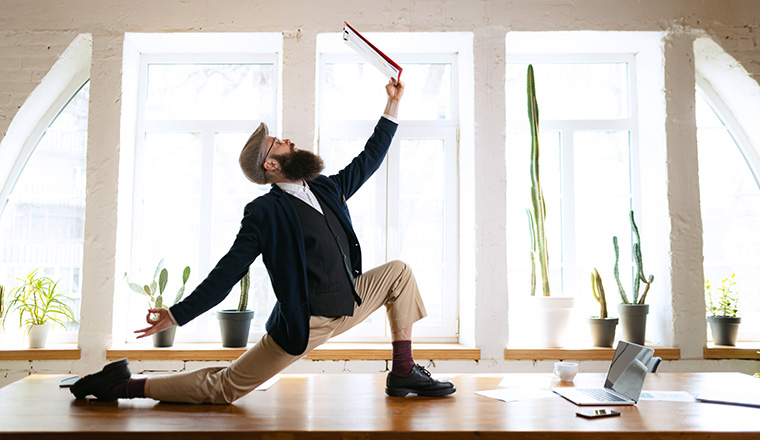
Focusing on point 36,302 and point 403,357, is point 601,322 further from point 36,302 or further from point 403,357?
point 36,302

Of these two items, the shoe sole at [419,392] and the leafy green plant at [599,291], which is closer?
the shoe sole at [419,392]

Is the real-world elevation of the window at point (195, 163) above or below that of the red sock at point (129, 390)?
above

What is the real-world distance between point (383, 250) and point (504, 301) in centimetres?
83

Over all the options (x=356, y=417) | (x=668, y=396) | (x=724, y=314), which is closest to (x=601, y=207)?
(x=724, y=314)

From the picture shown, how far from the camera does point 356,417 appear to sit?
195 cm

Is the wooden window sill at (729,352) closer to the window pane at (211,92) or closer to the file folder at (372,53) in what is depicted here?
the file folder at (372,53)

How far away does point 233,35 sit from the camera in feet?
11.5

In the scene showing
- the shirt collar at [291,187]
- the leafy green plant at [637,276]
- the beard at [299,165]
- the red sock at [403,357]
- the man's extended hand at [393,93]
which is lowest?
the red sock at [403,357]

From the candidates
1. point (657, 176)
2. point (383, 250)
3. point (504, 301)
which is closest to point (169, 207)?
point (383, 250)

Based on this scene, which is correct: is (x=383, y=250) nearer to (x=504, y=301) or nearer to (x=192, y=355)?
(x=504, y=301)

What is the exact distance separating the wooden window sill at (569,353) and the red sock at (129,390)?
1.99 m

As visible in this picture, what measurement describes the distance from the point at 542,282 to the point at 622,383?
1235mm

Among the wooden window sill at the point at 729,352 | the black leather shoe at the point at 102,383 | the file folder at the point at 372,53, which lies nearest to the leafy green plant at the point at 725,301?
the wooden window sill at the point at 729,352

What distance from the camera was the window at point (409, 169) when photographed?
12.2 feet
